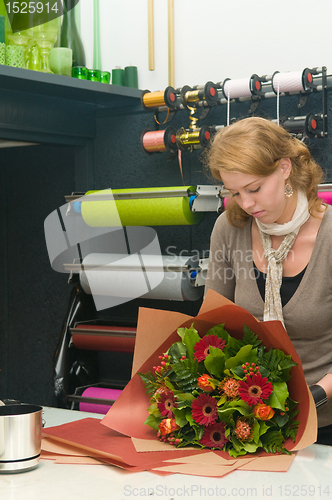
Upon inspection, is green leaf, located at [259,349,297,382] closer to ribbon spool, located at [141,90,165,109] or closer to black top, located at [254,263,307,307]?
black top, located at [254,263,307,307]

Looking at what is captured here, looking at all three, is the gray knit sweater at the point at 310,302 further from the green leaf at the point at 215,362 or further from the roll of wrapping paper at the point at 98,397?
the roll of wrapping paper at the point at 98,397

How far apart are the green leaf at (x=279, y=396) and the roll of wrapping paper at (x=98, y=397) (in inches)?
52.5

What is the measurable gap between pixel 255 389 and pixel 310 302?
528 mm

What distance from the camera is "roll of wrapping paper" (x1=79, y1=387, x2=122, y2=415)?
2246 millimetres

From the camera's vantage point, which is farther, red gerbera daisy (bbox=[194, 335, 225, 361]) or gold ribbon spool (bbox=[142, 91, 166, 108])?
gold ribbon spool (bbox=[142, 91, 166, 108])

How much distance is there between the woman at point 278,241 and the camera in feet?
4.60

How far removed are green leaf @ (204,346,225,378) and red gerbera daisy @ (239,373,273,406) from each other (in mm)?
53

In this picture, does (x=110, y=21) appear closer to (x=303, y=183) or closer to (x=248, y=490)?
(x=303, y=183)

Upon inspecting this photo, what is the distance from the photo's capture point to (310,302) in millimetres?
1442

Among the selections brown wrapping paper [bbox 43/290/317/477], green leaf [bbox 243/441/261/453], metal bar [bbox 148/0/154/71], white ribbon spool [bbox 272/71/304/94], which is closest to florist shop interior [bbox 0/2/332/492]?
white ribbon spool [bbox 272/71/304/94]

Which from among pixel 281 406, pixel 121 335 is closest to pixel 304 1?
pixel 121 335

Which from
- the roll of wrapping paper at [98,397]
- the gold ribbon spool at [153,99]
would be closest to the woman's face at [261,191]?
the gold ribbon spool at [153,99]

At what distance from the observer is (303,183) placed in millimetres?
1539

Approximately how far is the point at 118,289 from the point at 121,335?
19cm
